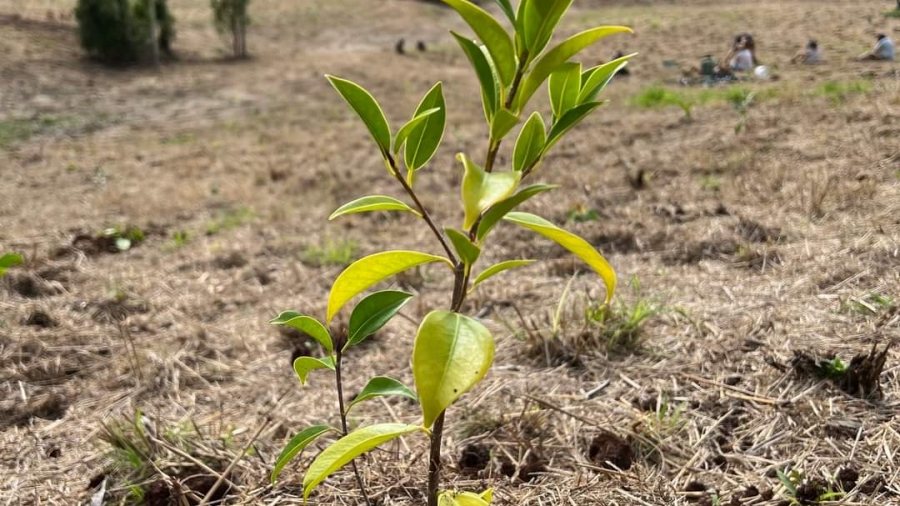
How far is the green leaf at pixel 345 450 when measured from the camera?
0.73 meters

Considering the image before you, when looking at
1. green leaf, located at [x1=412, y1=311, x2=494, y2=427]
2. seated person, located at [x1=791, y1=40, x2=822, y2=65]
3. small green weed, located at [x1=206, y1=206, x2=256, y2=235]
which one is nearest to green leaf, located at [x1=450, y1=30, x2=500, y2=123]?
green leaf, located at [x1=412, y1=311, x2=494, y2=427]

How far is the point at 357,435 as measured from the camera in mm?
773

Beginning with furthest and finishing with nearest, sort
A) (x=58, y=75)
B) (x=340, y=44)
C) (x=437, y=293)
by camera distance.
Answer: (x=340, y=44) → (x=58, y=75) → (x=437, y=293)

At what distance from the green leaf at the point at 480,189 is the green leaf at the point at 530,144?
0.20 m

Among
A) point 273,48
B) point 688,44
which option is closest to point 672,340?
point 688,44

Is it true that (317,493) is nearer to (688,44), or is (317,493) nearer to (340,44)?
(688,44)

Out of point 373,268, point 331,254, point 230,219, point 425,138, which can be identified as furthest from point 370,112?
point 230,219

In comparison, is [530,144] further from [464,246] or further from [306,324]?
Result: [306,324]

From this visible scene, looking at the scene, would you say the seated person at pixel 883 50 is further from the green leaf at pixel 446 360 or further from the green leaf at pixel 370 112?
the green leaf at pixel 446 360

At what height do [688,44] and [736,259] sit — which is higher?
[688,44]

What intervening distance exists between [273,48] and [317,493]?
48.0ft

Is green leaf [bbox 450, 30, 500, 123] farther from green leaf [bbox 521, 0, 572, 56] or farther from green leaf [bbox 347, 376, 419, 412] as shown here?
green leaf [bbox 347, 376, 419, 412]

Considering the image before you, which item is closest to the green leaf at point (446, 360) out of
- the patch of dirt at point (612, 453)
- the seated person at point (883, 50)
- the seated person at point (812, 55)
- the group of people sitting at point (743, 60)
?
the patch of dirt at point (612, 453)

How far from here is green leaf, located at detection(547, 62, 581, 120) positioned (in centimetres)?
87
